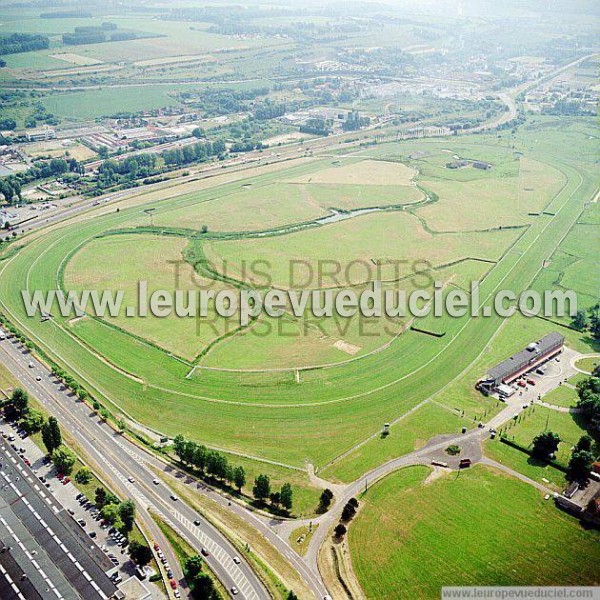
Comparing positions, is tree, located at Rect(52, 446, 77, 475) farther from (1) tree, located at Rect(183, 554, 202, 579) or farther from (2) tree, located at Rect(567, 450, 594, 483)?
(2) tree, located at Rect(567, 450, 594, 483)

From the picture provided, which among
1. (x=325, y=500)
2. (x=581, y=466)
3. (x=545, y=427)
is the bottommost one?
(x=545, y=427)

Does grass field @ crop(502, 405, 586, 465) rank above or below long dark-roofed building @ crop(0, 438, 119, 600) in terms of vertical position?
below

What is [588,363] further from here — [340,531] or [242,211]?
[242,211]

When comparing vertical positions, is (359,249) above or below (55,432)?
below

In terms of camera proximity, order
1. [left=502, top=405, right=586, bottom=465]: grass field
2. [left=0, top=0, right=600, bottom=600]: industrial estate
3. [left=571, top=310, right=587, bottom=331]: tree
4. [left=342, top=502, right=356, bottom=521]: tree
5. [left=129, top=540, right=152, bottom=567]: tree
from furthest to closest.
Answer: [left=571, top=310, right=587, bottom=331]: tree → [left=502, top=405, right=586, bottom=465]: grass field → [left=342, top=502, right=356, bottom=521]: tree → [left=0, top=0, right=600, bottom=600]: industrial estate → [left=129, top=540, right=152, bottom=567]: tree

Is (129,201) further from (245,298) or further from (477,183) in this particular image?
(477,183)

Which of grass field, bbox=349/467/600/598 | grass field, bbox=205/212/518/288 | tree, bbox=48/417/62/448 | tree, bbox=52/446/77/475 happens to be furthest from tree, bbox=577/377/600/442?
tree, bbox=48/417/62/448

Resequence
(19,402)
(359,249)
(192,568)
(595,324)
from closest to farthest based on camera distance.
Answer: (192,568), (19,402), (595,324), (359,249)

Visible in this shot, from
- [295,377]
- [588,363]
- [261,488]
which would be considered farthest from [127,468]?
[588,363]
